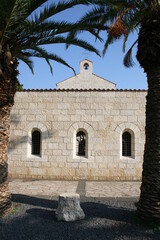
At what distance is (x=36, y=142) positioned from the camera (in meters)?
8.52

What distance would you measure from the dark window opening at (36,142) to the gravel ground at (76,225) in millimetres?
3954

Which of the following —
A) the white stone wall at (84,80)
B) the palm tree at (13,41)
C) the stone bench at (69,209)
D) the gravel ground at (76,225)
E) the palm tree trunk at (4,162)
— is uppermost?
the white stone wall at (84,80)

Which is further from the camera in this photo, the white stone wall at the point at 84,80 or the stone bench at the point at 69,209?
the white stone wall at the point at 84,80

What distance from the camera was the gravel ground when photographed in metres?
3.12

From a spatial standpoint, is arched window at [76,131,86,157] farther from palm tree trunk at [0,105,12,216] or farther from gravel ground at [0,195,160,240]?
palm tree trunk at [0,105,12,216]

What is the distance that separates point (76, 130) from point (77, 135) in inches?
13.3

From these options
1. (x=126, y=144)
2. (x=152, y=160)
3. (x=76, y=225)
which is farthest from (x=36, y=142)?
(x=152, y=160)

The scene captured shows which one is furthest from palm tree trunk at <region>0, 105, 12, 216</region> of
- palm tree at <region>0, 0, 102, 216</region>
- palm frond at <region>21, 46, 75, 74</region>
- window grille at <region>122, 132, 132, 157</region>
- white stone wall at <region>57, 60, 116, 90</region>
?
white stone wall at <region>57, 60, 116, 90</region>

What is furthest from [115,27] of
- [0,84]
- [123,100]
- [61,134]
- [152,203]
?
[61,134]

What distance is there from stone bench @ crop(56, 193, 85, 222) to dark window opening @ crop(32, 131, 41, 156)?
498 cm

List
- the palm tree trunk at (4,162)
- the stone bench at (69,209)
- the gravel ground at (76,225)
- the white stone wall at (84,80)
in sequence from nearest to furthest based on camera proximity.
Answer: the gravel ground at (76,225), the stone bench at (69,209), the palm tree trunk at (4,162), the white stone wall at (84,80)

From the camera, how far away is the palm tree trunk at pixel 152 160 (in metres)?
3.40

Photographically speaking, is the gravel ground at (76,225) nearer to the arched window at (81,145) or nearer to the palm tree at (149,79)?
the palm tree at (149,79)

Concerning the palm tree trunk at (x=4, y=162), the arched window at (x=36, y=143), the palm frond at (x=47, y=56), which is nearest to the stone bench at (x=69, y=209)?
the palm tree trunk at (x=4, y=162)
